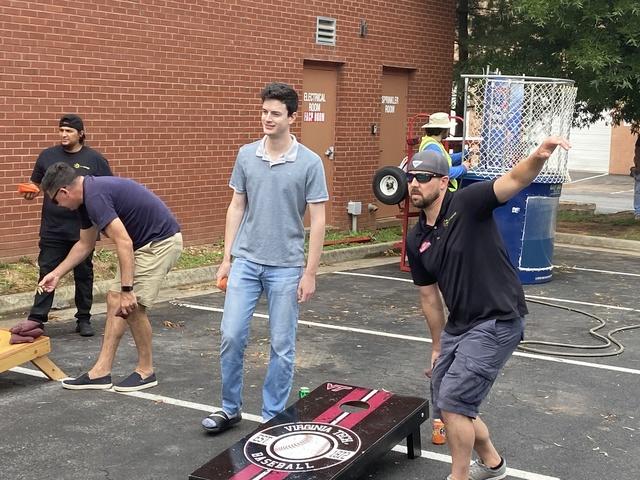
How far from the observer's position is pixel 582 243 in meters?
14.6

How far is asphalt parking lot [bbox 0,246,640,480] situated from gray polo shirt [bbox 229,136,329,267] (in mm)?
1152

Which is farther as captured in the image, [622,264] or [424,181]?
[622,264]

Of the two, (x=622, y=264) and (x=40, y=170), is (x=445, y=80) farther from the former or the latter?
(x=40, y=170)

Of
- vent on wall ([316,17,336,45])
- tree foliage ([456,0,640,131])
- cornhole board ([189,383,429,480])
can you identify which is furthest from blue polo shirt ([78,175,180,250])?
tree foliage ([456,0,640,131])

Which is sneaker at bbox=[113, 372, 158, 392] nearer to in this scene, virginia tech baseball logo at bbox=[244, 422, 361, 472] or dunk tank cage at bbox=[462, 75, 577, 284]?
virginia tech baseball logo at bbox=[244, 422, 361, 472]

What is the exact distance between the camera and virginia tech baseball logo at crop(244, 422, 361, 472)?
4469 mm

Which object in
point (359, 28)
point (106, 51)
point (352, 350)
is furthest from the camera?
point (359, 28)

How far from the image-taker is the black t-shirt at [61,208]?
7.69m

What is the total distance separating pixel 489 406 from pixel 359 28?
9.19 m

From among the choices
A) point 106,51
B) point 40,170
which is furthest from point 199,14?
point 40,170

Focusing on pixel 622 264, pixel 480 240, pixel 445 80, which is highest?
pixel 445 80

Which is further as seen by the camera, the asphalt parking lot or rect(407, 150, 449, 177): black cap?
the asphalt parking lot

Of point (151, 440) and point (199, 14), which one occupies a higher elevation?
point (199, 14)

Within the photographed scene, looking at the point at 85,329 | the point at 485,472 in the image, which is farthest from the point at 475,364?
the point at 85,329
